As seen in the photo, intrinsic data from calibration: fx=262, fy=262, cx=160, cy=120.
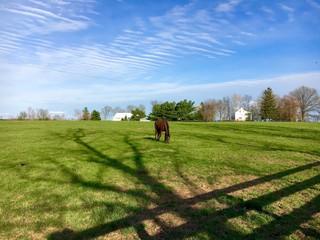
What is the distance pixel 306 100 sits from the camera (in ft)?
351

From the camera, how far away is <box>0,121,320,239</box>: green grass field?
5547mm

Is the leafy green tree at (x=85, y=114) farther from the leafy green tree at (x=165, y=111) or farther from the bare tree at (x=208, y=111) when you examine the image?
the bare tree at (x=208, y=111)

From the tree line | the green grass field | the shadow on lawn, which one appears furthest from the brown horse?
the tree line

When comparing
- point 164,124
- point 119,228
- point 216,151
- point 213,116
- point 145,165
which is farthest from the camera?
point 213,116

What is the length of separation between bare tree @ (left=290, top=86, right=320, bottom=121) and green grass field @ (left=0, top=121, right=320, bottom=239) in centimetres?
10757

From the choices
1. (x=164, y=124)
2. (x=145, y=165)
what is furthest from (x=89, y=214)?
(x=164, y=124)

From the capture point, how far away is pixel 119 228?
18.4 ft

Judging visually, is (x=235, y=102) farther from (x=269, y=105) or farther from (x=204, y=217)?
(x=204, y=217)

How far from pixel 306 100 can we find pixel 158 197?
11674cm

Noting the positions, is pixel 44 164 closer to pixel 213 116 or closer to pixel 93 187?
pixel 93 187

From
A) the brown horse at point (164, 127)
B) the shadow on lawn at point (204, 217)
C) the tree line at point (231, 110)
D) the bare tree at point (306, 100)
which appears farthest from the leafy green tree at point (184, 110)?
the shadow on lawn at point (204, 217)

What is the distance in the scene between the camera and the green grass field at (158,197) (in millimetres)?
5547

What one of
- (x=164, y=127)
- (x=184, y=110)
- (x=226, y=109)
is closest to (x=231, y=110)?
(x=226, y=109)

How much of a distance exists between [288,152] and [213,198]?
8603mm
